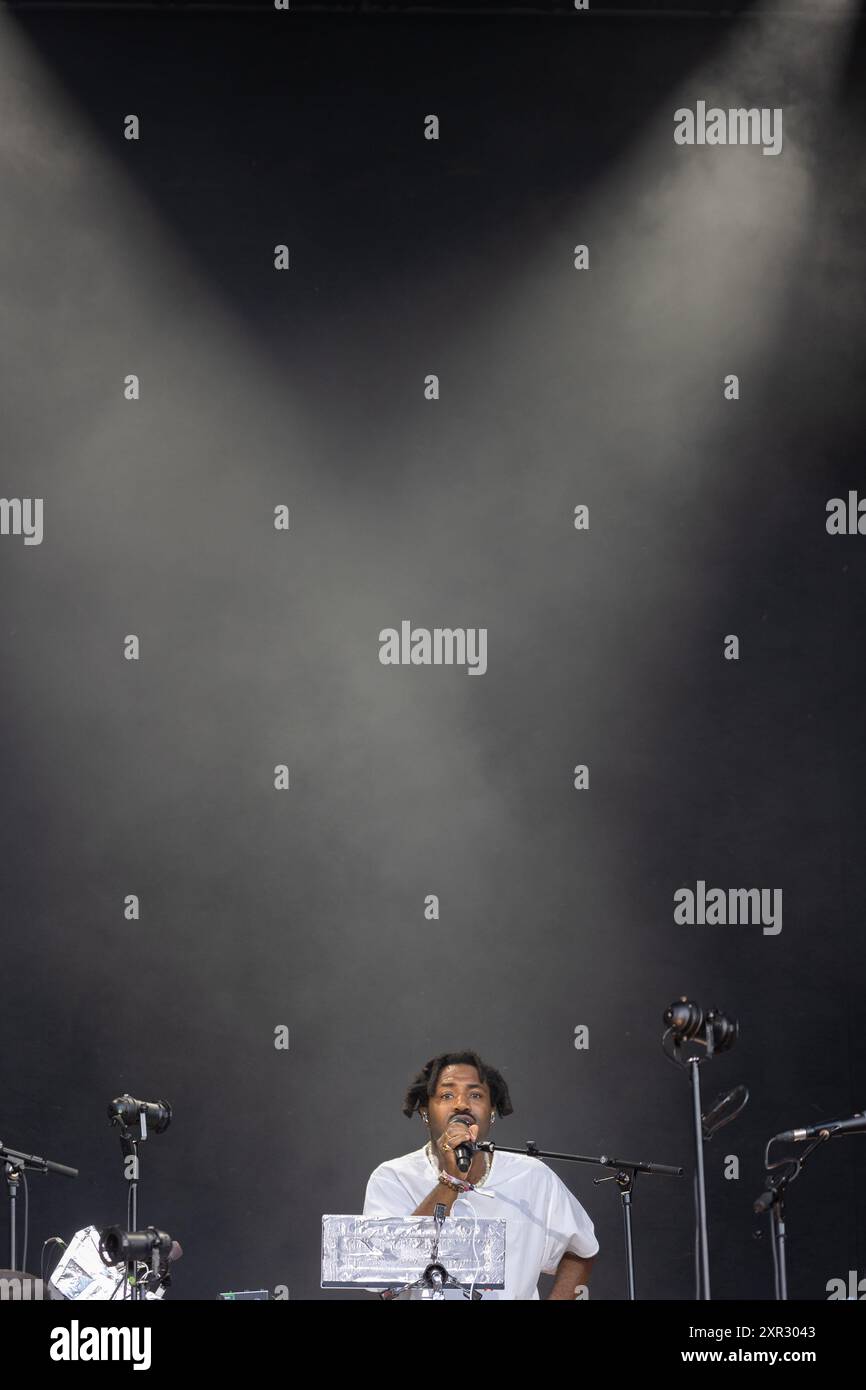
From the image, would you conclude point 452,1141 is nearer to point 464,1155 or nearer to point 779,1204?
point 464,1155

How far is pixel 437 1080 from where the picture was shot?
4.43 m

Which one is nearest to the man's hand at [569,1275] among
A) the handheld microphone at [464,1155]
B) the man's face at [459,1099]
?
the man's face at [459,1099]

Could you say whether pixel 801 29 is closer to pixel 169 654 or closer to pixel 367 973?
pixel 169 654

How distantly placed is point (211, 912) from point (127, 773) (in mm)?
548

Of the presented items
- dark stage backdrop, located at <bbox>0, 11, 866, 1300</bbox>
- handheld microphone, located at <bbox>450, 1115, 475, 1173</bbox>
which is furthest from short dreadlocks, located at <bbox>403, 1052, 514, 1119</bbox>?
handheld microphone, located at <bbox>450, 1115, 475, 1173</bbox>

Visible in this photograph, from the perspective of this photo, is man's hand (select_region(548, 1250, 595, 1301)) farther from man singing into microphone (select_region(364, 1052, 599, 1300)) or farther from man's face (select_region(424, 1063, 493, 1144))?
man's face (select_region(424, 1063, 493, 1144))

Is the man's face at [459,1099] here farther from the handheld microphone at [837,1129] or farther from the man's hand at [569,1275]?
the handheld microphone at [837,1129]

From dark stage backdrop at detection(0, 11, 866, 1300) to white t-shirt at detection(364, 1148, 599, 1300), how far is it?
563 millimetres

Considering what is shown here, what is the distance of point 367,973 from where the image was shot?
5062mm

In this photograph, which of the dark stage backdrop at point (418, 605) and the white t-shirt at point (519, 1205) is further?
the dark stage backdrop at point (418, 605)

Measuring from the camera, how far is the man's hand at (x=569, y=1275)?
14.1 feet

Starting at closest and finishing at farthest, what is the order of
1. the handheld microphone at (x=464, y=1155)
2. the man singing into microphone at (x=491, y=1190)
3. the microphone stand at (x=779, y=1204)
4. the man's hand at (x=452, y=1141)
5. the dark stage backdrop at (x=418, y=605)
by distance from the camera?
the handheld microphone at (x=464, y=1155) → the microphone stand at (x=779, y=1204) → the man's hand at (x=452, y=1141) → the man singing into microphone at (x=491, y=1190) → the dark stage backdrop at (x=418, y=605)
